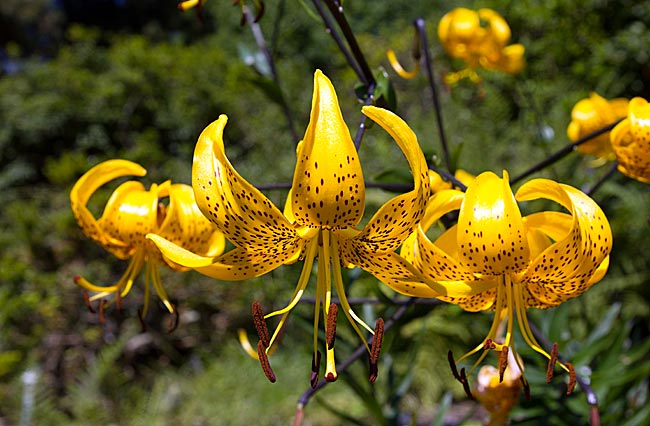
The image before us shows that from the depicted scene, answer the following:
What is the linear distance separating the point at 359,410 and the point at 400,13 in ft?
17.2

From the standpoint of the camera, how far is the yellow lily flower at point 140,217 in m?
0.72

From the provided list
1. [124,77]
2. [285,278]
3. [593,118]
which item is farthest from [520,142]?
[124,77]

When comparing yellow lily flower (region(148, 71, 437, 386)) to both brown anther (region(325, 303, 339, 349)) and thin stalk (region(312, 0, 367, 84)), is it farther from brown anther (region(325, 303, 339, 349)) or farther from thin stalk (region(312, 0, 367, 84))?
thin stalk (region(312, 0, 367, 84))

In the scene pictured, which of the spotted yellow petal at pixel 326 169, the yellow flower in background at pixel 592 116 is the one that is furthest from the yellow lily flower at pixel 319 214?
the yellow flower in background at pixel 592 116

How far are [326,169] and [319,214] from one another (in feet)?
0.22

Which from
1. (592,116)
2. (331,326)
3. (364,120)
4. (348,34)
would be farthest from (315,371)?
(592,116)

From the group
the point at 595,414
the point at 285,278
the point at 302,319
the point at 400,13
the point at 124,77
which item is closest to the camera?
the point at 595,414

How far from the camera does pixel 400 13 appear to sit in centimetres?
682

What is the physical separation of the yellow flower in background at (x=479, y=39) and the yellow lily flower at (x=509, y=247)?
1.17 metres

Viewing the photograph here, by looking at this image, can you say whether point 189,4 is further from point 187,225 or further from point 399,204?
point 399,204

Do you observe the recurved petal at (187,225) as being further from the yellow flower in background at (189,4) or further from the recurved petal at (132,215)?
the yellow flower in background at (189,4)

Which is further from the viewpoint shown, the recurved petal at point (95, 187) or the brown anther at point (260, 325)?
the recurved petal at point (95, 187)

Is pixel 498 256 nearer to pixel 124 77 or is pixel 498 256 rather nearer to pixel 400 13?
pixel 124 77

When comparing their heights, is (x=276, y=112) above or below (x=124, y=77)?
below
